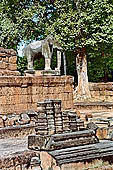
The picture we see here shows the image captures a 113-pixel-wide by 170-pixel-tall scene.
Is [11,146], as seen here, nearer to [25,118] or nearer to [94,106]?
[25,118]

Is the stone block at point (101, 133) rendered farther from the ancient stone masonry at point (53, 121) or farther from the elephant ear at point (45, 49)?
the elephant ear at point (45, 49)

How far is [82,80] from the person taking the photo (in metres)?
22.2

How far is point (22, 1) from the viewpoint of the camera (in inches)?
987

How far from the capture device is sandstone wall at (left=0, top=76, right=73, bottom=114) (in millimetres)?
11992

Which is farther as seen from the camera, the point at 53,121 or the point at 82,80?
the point at 82,80

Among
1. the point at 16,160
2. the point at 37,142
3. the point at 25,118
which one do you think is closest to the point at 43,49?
the point at 25,118

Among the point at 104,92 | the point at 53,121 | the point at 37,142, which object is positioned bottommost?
the point at 104,92

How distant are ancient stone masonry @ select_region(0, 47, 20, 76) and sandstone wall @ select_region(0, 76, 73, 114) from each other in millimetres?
780

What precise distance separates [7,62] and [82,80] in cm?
957

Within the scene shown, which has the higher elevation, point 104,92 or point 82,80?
point 82,80

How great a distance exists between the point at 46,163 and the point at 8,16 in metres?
20.3

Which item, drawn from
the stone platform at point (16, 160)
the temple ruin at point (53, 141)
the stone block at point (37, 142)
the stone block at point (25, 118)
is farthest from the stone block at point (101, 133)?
the stone block at point (25, 118)

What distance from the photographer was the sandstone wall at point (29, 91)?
12.0m

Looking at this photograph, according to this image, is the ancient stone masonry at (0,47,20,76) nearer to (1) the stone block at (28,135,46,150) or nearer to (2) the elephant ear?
(2) the elephant ear
